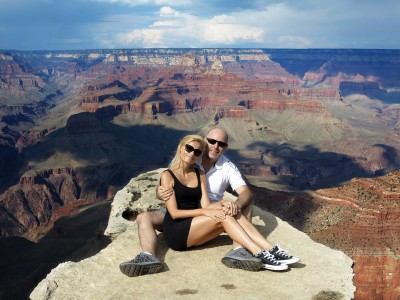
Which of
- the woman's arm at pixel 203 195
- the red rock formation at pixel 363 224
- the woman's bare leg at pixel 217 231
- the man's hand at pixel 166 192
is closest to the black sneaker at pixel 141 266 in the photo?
the woman's bare leg at pixel 217 231

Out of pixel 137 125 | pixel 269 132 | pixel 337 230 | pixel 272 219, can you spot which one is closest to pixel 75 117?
pixel 137 125

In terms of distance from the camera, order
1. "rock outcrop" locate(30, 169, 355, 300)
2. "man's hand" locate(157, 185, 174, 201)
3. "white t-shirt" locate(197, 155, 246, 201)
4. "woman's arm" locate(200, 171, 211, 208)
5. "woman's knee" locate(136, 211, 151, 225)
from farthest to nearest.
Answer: "white t-shirt" locate(197, 155, 246, 201) → "woman's knee" locate(136, 211, 151, 225) → "woman's arm" locate(200, 171, 211, 208) → "man's hand" locate(157, 185, 174, 201) → "rock outcrop" locate(30, 169, 355, 300)

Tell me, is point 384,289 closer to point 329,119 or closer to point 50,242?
point 50,242

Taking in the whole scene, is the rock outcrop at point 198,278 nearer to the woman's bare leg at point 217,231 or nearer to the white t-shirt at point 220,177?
the woman's bare leg at point 217,231

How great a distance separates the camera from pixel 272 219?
45.0 feet

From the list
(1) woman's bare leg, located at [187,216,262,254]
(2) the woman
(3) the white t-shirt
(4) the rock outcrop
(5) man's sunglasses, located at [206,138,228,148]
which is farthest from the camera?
(3) the white t-shirt

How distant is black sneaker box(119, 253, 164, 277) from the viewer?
8.84 metres

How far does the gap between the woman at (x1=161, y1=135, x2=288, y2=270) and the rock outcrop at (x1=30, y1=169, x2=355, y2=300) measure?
44cm

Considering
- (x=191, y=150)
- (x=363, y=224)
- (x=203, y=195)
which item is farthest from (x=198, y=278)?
(x=363, y=224)

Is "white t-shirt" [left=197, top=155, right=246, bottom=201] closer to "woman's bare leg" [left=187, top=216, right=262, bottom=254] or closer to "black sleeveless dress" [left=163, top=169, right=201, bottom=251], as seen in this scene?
"black sleeveless dress" [left=163, top=169, right=201, bottom=251]

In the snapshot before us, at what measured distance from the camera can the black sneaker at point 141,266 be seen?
8.84 metres

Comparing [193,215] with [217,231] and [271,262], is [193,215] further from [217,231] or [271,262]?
[271,262]

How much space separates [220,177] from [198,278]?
2.87 m

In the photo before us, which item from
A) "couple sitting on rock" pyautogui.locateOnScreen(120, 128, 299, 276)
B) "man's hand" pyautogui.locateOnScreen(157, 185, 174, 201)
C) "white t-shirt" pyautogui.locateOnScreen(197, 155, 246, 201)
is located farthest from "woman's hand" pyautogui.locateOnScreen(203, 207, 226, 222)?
"white t-shirt" pyautogui.locateOnScreen(197, 155, 246, 201)
